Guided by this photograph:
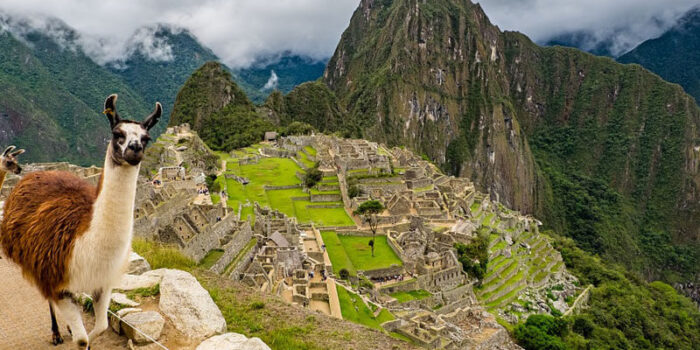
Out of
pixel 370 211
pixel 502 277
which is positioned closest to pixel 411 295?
pixel 370 211

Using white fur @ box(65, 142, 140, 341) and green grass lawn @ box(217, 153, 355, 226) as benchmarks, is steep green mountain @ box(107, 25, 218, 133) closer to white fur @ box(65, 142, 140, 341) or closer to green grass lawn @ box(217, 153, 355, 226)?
green grass lawn @ box(217, 153, 355, 226)

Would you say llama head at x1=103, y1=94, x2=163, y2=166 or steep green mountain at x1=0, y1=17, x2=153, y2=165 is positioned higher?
steep green mountain at x1=0, y1=17, x2=153, y2=165

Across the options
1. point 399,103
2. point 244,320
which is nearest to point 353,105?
point 399,103

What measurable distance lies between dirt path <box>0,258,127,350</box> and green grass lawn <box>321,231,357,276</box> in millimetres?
15063

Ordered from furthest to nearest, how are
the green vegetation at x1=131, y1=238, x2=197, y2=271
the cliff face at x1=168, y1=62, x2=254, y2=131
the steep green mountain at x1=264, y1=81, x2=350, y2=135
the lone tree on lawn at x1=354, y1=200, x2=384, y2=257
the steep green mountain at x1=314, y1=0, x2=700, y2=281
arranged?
the steep green mountain at x1=314, y1=0, x2=700, y2=281, the steep green mountain at x1=264, y1=81, x2=350, y2=135, the cliff face at x1=168, y1=62, x2=254, y2=131, the lone tree on lawn at x1=354, y1=200, x2=384, y2=257, the green vegetation at x1=131, y1=238, x2=197, y2=271

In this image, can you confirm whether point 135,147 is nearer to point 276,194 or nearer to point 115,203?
point 115,203

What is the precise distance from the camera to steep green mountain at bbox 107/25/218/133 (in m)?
59.8

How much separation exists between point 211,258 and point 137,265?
7.43 m

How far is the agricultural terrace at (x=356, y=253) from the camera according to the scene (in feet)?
70.2

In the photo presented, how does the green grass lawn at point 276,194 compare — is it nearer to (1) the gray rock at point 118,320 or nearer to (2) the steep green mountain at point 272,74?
(1) the gray rock at point 118,320

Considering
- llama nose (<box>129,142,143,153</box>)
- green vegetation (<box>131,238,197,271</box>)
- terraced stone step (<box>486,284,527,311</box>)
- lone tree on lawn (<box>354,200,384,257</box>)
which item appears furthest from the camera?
lone tree on lawn (<box>354,200,384,257</box>)

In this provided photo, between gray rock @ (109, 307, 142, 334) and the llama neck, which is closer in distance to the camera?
the llama neck

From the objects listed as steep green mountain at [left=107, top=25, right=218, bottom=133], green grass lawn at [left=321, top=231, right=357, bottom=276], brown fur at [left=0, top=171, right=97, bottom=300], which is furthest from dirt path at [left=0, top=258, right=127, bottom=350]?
steep green mountain at [left=107, top=25, right=218, bottom=133]

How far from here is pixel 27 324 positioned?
458 cm
